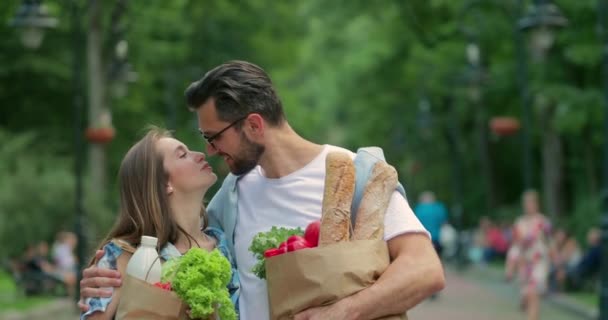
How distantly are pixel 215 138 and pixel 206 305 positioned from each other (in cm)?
51

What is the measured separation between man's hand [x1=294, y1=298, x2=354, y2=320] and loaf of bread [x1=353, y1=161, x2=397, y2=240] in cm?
22

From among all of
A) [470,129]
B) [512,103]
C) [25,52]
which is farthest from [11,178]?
[470,129]

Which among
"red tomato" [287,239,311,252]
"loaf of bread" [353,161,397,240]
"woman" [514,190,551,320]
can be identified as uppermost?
"loaf of bread" [353,161,397,240]

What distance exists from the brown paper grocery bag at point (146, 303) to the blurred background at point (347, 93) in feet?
37.8

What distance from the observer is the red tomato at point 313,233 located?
380 centimetres

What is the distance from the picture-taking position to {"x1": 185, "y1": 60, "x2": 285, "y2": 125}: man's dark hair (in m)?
4.00

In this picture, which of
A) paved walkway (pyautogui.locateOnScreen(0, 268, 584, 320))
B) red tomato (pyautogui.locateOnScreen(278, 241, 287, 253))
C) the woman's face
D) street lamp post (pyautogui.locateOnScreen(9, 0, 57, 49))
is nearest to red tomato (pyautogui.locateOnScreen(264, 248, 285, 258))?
red tomato (pyautogui.locateOnScreen(278, 241, 287, 253))

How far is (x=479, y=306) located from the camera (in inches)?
908

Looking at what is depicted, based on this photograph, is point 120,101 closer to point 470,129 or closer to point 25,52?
point 25,52

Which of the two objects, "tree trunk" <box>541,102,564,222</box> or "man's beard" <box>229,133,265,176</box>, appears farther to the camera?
"tree trunk" <box>541,102,564,222</box>

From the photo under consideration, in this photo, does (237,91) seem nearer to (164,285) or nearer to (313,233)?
(313,233)

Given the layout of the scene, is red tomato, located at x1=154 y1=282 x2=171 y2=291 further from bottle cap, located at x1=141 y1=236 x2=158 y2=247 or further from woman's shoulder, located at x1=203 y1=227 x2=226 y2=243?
woman's shoulder, located at x1=203 y1=227 x2=226 y2=243

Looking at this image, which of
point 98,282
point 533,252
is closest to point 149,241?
point 98,282

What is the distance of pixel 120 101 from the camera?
3919 cm
